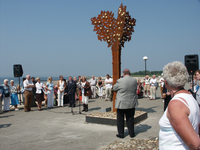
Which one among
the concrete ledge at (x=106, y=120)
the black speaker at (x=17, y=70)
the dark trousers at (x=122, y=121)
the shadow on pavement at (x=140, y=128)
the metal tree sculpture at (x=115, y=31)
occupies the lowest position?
the shadow on pavement at (x=140, y=128)

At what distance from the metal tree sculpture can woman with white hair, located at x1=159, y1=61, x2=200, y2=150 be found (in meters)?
6.43

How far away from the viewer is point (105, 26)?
8.47 m

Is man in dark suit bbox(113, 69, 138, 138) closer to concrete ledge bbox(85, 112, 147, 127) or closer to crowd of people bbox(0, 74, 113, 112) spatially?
concrete ledge bbox(85, 112, 147, 127)

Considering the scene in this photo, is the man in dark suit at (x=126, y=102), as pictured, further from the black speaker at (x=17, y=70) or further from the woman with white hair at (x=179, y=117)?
the black speaker at (x=17, y=70)

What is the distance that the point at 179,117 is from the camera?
1.65 m

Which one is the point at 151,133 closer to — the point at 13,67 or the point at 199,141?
the point at 199,141

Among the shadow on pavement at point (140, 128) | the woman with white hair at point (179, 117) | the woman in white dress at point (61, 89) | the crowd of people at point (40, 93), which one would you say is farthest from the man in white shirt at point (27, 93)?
the woman with white hair at point (179, 117)

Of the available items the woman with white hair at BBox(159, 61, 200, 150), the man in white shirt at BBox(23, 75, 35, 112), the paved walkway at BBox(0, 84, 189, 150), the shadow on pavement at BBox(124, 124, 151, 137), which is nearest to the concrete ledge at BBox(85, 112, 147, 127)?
the paved walkway at BBox(0, 84, 189, 150)

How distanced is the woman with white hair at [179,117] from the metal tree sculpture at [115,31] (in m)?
6.43

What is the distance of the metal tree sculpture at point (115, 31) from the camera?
8305 millimetres

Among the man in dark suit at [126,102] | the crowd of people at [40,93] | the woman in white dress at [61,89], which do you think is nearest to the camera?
the man in dark suit at [126,102]

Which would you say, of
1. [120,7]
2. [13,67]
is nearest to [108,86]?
[13,67]

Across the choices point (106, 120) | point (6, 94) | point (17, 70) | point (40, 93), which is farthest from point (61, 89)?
point (106, 120)

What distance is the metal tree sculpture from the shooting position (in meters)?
8.30
